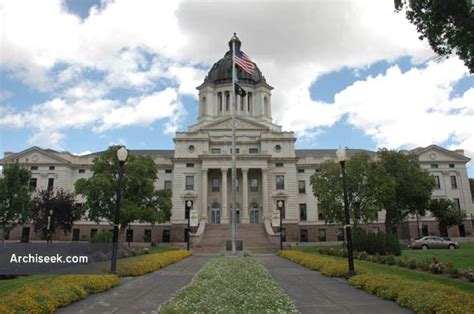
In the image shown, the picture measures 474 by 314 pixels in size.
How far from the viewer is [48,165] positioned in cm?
6394

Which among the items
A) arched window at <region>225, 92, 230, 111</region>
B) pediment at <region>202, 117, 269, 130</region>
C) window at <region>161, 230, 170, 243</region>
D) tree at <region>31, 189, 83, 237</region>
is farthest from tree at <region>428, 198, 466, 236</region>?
tree at <region>31, 189, 83, 237</region>

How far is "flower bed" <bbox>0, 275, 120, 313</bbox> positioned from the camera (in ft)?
26.9

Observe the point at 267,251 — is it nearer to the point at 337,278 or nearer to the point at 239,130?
the point at 337,278

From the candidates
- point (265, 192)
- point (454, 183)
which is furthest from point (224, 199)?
point (454, 183)

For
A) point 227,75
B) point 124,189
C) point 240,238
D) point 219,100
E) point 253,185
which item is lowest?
point 240,238

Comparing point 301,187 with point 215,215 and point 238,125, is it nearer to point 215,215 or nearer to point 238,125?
point 238,125

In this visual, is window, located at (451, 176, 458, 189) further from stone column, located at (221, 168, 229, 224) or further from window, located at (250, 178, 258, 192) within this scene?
stone column, located at (221, 168, 229, 224)

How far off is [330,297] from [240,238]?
115 ft

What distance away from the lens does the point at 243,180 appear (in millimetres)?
59438

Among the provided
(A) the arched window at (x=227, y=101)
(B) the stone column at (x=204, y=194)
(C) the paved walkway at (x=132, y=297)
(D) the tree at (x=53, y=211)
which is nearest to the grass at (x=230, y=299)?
(C) the paved walkway at (x=132, y=297)

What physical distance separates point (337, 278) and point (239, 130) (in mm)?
50213

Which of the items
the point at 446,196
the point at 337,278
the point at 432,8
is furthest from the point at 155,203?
the point at 446,196

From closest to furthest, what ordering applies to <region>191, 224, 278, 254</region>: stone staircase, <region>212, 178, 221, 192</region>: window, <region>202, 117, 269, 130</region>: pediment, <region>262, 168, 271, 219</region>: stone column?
<region>191, 224, 278, 254</region>: stone staircase < <region>262, 168, 271, 219</region>: stone column < <region>212, 178, 221, 192</region>: window < <region>202, 117, 269, 130</region>: pediment

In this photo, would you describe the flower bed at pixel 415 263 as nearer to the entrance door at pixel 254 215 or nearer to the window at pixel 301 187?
the entrance door at pixel 254 215
